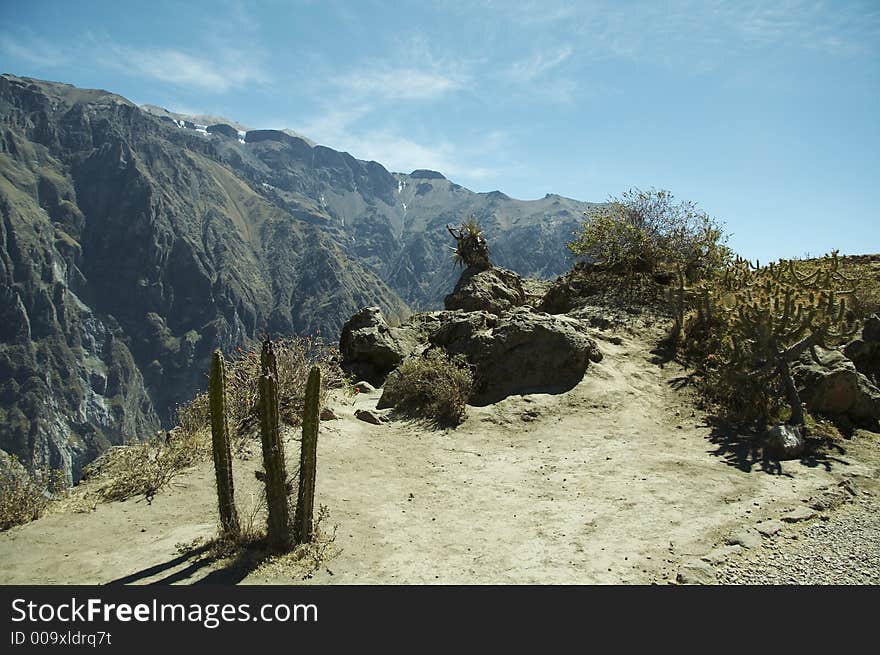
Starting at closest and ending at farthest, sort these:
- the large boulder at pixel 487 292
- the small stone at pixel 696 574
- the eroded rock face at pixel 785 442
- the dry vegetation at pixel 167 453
A: 1. the small stone at pixel 696 574
2. the dry vegetation at pixel 167 453
3. the eroded rock face at pixel 785 442
4. the large boulder at pixel 487 292

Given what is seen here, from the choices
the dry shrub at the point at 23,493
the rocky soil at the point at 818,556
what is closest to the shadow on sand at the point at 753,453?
the rocky soil at the point at 818,556

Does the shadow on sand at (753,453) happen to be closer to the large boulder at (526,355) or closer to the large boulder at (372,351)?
the large boulder at (526,355)

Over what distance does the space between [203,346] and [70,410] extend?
56.1 metres

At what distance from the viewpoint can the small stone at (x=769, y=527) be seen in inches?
227

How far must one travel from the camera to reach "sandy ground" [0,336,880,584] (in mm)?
5383

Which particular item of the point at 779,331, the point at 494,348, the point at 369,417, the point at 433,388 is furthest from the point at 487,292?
the point at 779,331

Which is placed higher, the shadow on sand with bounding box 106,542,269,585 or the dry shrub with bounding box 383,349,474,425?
the dry shrub with bounding box 383,349,474,425

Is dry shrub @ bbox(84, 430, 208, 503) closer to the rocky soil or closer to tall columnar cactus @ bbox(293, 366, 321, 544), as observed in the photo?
tall columnar cactus @ bbox(293, 366, 321, 544)

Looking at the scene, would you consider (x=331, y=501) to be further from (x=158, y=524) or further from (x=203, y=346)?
(x=203, y=346)

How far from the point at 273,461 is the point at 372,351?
910 centimetres

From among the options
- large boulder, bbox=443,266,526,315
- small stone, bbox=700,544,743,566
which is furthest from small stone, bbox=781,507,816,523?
large boulder, bbox=443,266,526,315

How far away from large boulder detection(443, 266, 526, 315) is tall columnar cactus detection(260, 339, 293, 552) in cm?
1189

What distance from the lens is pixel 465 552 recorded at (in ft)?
18.9

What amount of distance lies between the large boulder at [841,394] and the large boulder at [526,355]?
4173 millimetres
